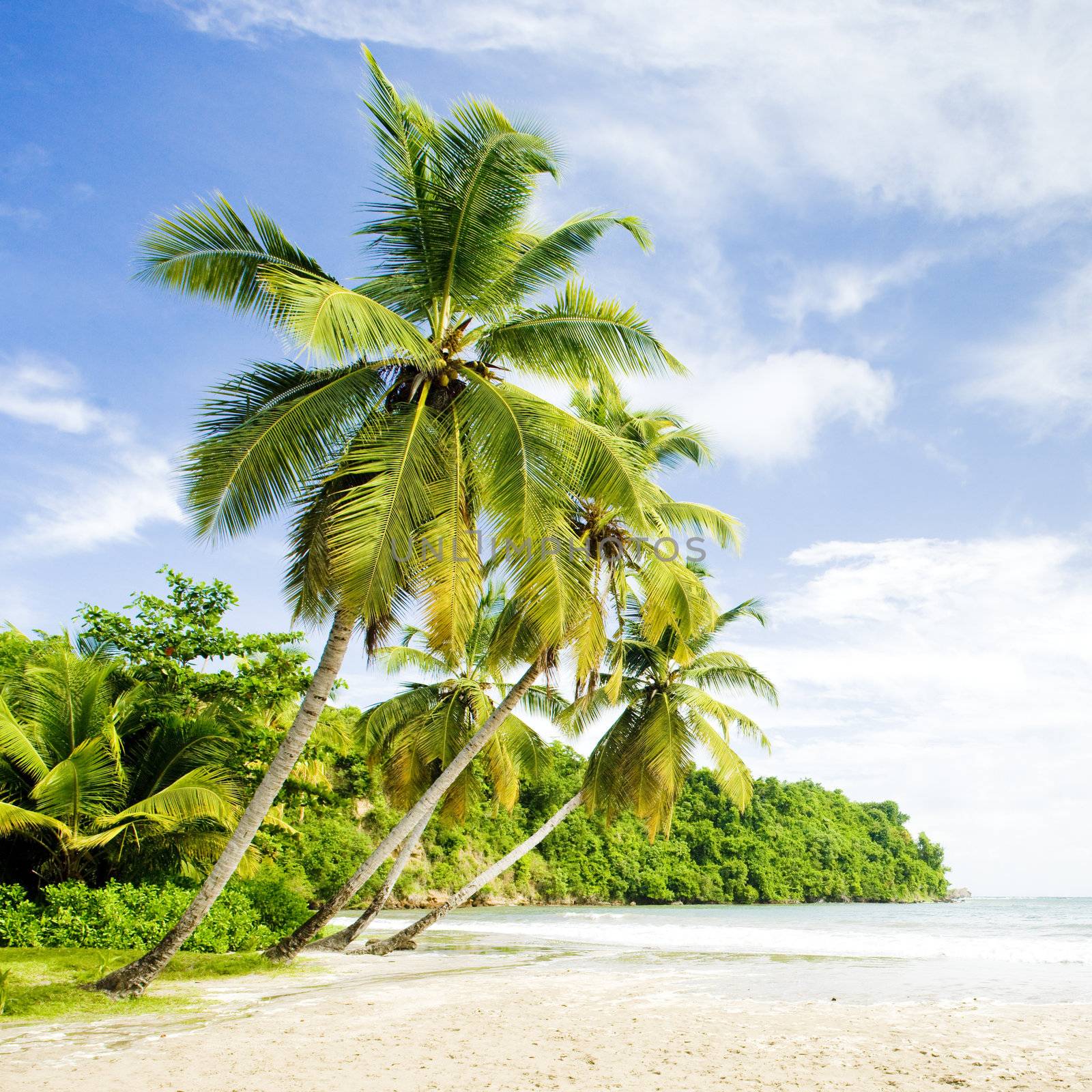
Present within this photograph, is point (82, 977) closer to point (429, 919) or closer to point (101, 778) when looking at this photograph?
point (101, 778)

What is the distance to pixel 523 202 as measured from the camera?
8578 millimetres

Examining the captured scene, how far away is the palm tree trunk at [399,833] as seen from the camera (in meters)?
11.0

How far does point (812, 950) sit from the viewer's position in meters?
18.3

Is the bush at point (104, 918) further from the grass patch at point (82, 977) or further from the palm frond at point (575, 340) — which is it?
the palm frond at point (575, 340)

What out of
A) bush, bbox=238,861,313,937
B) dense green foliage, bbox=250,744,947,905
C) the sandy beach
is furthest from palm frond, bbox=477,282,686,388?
dense green foliage, bbox=250,744,947,905

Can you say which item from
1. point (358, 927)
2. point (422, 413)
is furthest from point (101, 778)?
point (422, 413)

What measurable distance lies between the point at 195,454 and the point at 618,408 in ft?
24.5

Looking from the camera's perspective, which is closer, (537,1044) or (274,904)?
(537,1044)

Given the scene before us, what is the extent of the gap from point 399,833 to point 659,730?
6.03 meters

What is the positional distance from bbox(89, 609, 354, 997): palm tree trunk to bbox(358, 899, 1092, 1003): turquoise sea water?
228 inches

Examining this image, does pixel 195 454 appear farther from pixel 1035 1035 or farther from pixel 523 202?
pixel 1035 1035

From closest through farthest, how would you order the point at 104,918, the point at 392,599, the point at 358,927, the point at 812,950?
the point at 392,599, the point at 104,918, the point at 358,927, the point at 812,950

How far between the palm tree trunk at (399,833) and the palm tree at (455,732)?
3270mm

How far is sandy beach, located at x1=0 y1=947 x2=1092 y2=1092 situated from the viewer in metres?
5.29
